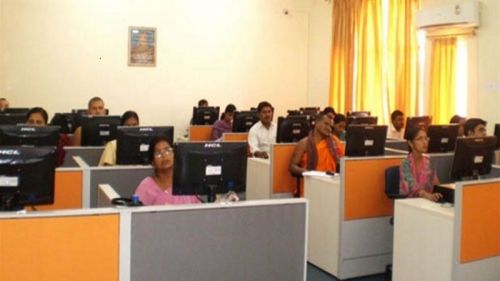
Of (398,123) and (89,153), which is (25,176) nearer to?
(89,153)

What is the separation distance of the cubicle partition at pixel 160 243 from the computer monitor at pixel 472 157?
210 cm

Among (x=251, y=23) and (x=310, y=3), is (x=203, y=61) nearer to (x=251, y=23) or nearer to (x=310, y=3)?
(x=251, y=23)

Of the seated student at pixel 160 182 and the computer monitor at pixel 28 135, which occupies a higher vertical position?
the computer monitor at pixel 28 135

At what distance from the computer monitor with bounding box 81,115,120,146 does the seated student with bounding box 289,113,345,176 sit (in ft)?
5.74

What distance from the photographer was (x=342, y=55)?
10.9m

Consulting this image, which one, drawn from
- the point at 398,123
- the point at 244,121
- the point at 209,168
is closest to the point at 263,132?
the point at 244,121

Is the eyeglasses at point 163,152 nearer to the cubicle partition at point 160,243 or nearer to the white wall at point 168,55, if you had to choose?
the cubicle partition at point 160,243

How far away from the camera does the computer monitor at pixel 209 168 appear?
3.12 metres

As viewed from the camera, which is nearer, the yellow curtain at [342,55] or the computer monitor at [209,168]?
the computer monitor at [209,168]

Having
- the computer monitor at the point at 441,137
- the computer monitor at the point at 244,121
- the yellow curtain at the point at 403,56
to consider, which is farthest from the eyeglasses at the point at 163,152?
the yellow curtain at the point at 403,56

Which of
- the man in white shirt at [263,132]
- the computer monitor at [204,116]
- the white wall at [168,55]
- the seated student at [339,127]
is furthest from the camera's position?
the white wall at [168,55]

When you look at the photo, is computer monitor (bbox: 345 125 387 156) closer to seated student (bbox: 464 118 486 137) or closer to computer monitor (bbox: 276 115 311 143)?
computer monitor (bbox: 276 115 311 143)

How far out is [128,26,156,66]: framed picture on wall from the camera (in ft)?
35.4

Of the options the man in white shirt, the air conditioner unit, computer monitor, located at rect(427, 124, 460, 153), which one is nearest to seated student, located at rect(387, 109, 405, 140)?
the air conditioner unit
